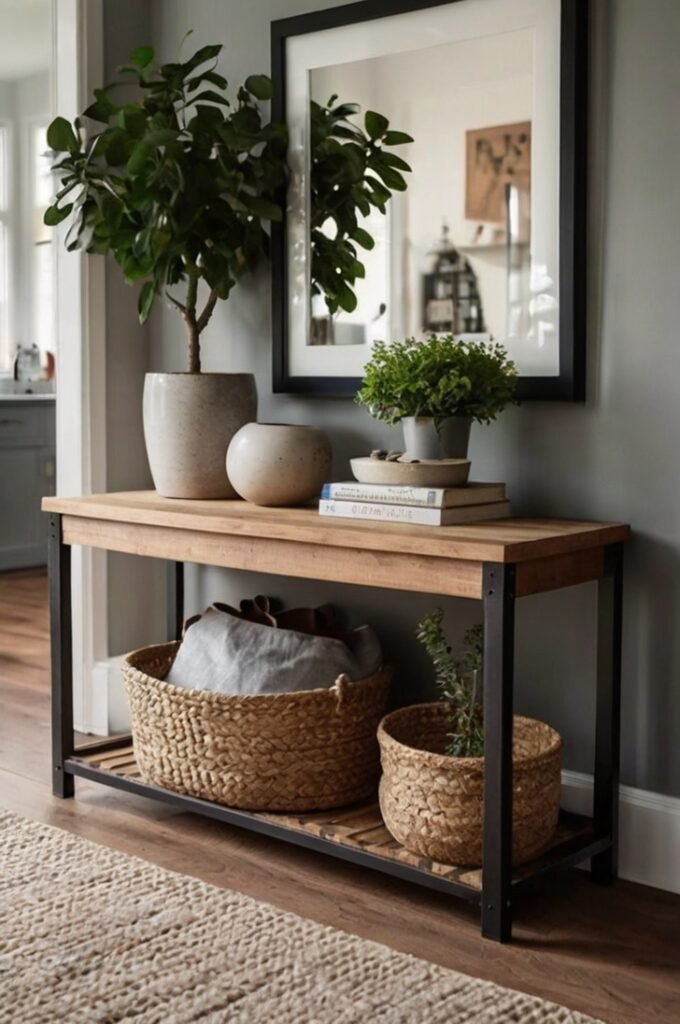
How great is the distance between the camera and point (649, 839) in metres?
2.47

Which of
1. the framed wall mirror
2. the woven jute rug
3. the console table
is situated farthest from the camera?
the framed wall mirror

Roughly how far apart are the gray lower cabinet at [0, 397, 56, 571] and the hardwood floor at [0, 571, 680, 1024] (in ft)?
11.9

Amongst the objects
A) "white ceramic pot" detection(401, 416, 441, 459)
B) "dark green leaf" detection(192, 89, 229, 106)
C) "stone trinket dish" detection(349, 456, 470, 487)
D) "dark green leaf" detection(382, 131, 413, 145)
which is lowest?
"stone trinket dish" detection(349, 456, 470, 487)

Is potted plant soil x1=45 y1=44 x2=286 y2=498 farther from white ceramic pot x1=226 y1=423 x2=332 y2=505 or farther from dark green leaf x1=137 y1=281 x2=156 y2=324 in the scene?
white ceramic pot x1=226 y1=423 x2=332 y2=505

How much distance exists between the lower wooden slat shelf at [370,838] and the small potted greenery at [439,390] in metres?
0.75

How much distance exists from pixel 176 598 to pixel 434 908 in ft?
4.18

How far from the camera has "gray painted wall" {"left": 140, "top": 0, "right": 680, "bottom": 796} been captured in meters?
2.40

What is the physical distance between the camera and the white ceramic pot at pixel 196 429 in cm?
289

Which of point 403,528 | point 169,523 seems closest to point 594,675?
point 403,528

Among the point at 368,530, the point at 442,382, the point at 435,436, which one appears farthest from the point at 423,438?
the point at 368,530

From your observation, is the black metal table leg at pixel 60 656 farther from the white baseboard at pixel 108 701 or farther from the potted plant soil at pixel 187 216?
the white baseboard at pixel 108 701

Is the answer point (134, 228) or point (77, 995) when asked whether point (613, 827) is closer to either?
point (77, 995)

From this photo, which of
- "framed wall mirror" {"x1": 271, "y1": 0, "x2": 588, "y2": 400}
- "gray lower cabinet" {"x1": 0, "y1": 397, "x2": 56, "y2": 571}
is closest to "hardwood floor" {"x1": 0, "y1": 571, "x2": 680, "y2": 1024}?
"framed wall mirror" {"x1": 271, "y1": 0, "x2": 588, "y2": 400}

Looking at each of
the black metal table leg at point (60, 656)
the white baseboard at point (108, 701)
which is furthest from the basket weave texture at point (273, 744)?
the white baseboard at point (108, 701)
